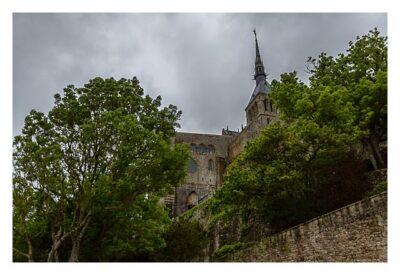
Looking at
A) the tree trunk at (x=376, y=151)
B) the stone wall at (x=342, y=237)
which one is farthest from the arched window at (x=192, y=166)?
the stone wall at (x=342, y=237)

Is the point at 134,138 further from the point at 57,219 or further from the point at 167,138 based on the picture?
the point at 57,219

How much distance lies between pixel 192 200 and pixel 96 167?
34.9 meters

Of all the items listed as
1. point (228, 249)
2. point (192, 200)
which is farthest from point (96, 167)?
point (192, 200)

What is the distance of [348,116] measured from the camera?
1742 cm

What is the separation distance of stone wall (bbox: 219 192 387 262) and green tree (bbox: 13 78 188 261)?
518cm

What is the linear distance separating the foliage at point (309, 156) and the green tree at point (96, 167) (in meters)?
4.91

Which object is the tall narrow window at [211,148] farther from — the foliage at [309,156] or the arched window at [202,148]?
the foliage at [309,156]

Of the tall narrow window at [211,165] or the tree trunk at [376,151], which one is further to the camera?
the tall narrow window at [211,165]

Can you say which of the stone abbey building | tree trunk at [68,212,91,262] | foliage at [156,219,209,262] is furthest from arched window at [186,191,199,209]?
tree trunk at [68,212,91,262]

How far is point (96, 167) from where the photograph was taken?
14836mm

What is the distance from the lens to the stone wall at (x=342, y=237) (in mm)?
12164

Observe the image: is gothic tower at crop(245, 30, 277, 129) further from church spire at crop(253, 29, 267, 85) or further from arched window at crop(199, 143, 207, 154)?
arched window at crop(199, 143, 207, 154)

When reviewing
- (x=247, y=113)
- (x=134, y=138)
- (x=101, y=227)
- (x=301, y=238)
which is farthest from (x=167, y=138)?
(x=247, y=113)

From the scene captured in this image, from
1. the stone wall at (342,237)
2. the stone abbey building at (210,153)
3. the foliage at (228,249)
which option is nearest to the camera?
the stone wall at (342,237)
